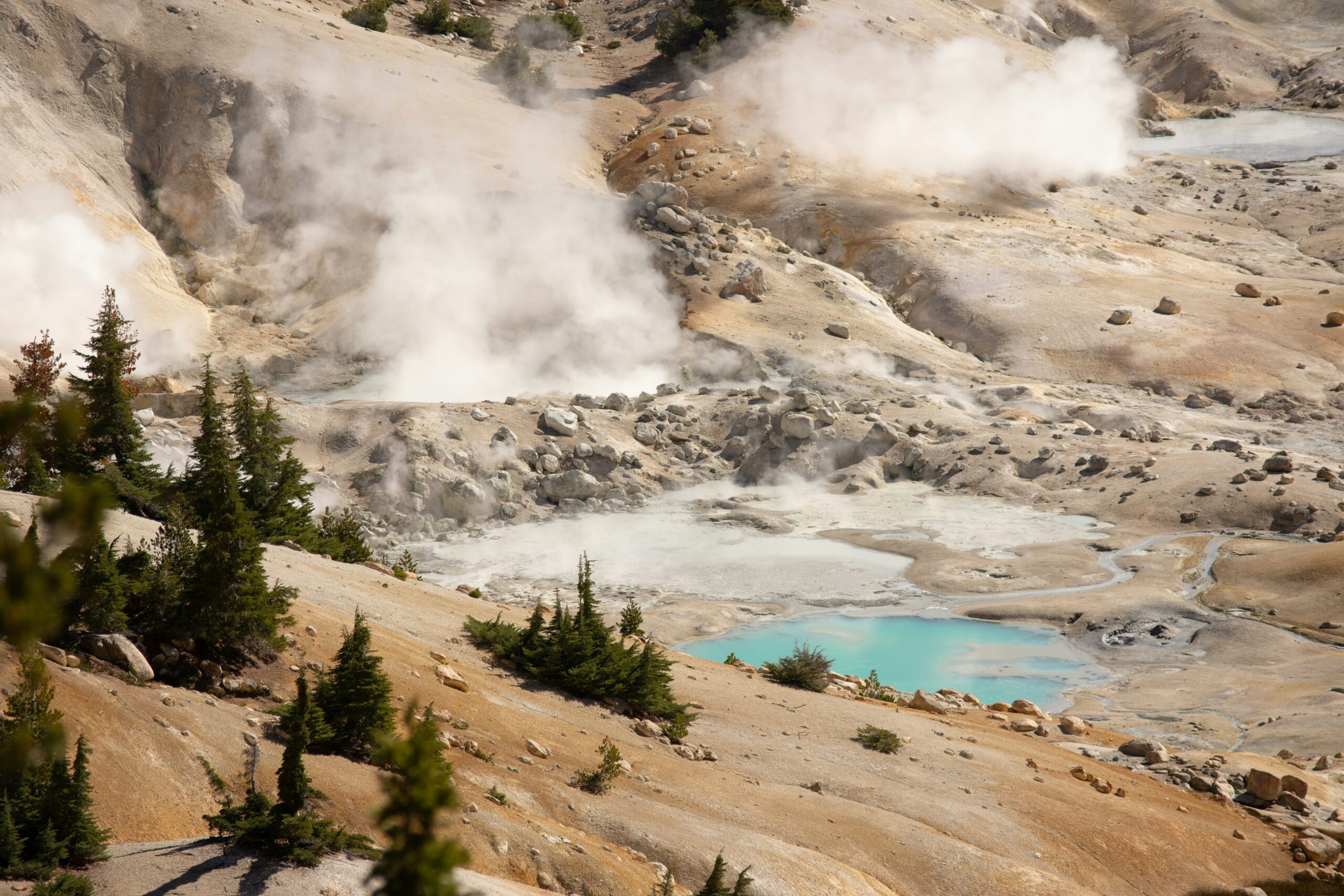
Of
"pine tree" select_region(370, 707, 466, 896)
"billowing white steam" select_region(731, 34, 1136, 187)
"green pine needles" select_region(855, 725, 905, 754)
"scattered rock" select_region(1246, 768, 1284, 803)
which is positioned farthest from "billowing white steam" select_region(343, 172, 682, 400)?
"pine tree" select_region(370, 707, 466, 896)

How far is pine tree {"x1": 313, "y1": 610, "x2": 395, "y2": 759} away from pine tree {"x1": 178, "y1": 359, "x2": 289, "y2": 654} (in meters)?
0.95

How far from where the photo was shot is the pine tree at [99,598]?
728 cm

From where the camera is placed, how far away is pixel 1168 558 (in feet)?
69.6

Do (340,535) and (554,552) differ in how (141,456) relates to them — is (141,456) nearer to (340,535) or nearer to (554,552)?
(340,535)

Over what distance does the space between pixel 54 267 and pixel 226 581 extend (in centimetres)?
2768

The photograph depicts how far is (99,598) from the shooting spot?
7.43 metres

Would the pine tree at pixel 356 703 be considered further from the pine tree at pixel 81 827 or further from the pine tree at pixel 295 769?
the pine tree at pixel 81 827

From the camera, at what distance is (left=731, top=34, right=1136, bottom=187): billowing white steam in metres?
45.4

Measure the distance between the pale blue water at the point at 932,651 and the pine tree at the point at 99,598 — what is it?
10.7 meters

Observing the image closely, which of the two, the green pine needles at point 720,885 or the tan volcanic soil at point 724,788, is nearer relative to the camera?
the green pine needles at point 720,885

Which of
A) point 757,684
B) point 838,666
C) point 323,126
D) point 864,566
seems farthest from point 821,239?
point 757,684

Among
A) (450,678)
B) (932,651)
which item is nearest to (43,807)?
(450,678)

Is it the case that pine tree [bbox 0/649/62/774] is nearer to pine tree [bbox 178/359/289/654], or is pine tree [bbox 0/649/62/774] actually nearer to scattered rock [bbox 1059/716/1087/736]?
pine tree [bbox 178/359/289/654]

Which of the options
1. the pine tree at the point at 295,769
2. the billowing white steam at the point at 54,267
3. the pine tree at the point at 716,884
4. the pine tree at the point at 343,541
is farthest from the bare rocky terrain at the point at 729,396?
the pine tree at the point at 343,541
